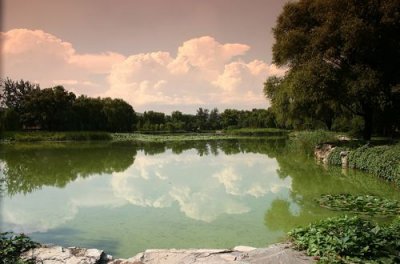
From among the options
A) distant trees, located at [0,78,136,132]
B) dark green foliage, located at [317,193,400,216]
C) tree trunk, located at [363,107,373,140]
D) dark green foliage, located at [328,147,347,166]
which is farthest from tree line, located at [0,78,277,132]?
dark green foliage, located at [317,193,400,216]

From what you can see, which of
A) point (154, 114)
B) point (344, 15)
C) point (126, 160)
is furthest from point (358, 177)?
point (154, 114)

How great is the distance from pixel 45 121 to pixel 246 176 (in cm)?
5042

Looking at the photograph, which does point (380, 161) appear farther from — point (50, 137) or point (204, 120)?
point (204, 120)

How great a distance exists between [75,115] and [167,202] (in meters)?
53.2

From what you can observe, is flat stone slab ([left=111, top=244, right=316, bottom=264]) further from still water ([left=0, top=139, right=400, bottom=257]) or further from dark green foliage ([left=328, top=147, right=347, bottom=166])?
dark green foliage ([left=328, top=147, right=347, bottom=166])

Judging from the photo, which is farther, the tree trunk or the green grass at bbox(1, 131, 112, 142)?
the green grass at bbox(1, 131, 112, 142)

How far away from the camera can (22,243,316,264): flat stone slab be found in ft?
17.6

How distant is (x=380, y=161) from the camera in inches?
568

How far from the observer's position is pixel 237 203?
34.9ft

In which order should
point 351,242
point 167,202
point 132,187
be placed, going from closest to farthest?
point 351,242 < point 167,202 < point 132,187

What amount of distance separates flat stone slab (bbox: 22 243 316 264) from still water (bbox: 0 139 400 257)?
38.8 inches

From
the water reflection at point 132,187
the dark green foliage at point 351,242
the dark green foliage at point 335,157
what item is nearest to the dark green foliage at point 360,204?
the water reflection at point 132,187

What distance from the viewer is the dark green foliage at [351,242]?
499cm

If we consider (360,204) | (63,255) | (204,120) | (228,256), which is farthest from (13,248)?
(204,120)
